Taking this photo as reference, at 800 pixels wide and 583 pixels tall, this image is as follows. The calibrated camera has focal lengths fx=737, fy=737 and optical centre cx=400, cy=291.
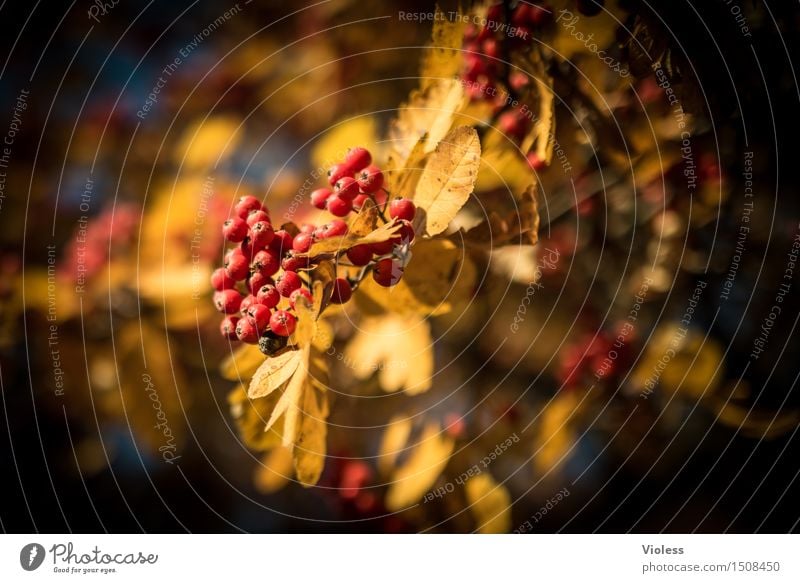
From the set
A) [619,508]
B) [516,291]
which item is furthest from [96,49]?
[619,508]

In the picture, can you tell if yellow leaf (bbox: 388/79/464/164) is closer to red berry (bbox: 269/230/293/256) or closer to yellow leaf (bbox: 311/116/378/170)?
yellow leaf (bbox: 311/116/378/170)

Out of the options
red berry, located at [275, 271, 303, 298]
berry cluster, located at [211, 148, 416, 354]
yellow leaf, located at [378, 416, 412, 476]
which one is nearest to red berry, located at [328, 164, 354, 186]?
berry cluster, located at [211, 148, 416, 354]

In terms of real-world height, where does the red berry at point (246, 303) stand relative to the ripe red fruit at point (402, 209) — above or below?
below

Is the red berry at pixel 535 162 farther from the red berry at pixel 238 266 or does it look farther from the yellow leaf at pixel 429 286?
the red berry at pixel 238 266

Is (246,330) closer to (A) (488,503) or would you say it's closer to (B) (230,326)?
(B) (230,326)

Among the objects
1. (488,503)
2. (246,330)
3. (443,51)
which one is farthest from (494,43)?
(488,503)

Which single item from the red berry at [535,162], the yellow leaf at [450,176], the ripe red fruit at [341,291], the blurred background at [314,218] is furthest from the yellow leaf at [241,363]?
the red berry at [535,162]
